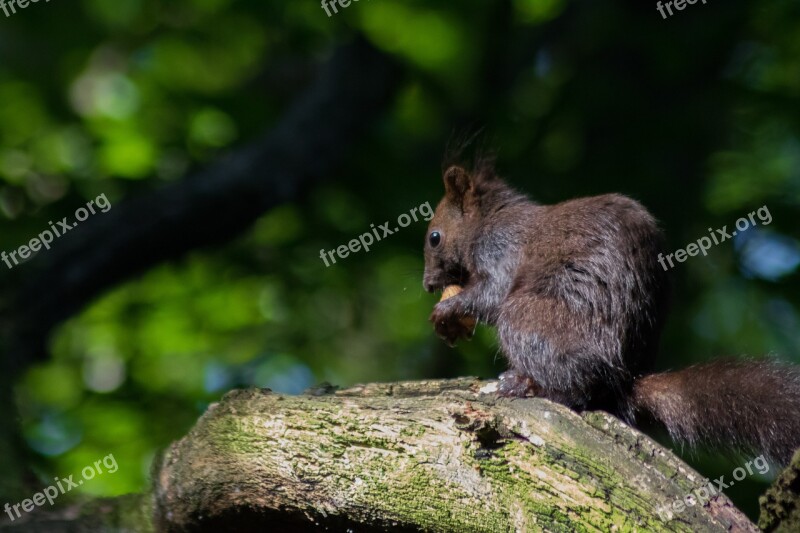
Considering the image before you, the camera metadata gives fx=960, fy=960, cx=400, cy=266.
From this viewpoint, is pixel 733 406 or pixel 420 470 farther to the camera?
pixel 733 406

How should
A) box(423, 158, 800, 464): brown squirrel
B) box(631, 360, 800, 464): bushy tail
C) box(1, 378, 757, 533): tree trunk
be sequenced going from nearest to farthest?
1. box(1, 378, 757, 533): tree trunk
2. box(631, 360, 800, 464): bushy tail
3. box(423, 158, 800, 464): brown squirrel

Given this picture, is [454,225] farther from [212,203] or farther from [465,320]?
[212,203]

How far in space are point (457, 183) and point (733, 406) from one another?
2370 mm

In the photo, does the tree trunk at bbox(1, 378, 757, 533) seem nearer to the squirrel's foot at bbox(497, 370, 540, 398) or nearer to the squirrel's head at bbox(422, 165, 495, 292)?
the squirrel's foot at bbox(497, 370, 540, 398)

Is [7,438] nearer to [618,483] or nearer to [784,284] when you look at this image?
[618,483]

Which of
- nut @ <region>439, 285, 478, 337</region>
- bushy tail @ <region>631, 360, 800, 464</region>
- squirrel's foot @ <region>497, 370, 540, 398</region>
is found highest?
nut @ <region>439, 285, 478, 337</region>

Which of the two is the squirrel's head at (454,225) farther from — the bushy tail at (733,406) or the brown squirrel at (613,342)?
the bushy tail at (733,406)

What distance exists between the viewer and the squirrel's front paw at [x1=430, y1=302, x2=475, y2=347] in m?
4.99

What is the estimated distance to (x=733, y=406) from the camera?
3.67 meters

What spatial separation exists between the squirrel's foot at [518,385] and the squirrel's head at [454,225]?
4.35ft

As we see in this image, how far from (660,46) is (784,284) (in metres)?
1.90

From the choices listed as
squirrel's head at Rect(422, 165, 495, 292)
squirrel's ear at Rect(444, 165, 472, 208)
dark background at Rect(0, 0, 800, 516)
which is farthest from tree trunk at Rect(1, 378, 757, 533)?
dark background at Rect(0, 0, 800, 516)

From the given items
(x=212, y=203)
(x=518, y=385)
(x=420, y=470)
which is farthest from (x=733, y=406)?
(x=212, y=203)

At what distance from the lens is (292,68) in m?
9.29
